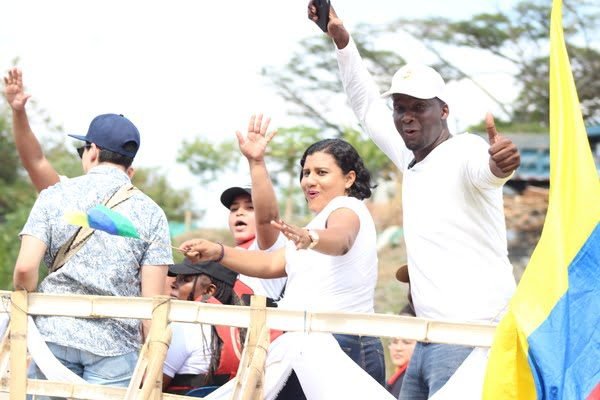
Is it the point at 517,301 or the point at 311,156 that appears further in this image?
the point at 311,156

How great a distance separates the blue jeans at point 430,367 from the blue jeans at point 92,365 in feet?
3.97

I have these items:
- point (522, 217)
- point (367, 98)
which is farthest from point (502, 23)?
point (367, 98)

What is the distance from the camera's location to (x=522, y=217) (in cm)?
2231

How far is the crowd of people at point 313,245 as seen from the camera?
4.52m

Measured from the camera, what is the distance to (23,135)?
5699 millimetres

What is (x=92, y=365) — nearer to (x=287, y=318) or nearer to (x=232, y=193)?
(x=287, y=318)

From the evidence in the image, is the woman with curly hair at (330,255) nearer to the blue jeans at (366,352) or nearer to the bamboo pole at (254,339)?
the blue jeans at (366,352)

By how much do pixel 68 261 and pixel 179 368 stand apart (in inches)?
28.3

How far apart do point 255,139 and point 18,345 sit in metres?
1.30

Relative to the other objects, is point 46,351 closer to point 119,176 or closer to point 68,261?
point 68,261

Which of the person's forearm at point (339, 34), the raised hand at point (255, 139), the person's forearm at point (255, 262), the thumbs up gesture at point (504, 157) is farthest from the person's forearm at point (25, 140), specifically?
the thumbs up gesture at point (504, 157)

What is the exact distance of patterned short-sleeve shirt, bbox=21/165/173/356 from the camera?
16.5 feet

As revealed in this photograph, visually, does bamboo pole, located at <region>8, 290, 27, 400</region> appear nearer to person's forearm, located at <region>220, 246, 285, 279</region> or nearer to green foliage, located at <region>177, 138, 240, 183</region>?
person's forearm, located at <region>220, 246, 285, 279</region>

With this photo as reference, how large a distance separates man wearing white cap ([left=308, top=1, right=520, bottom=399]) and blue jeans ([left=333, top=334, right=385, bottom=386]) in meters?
0.21
